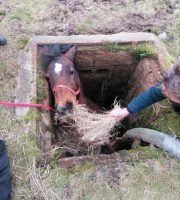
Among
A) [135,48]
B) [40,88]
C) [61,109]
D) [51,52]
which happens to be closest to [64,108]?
[61,109]

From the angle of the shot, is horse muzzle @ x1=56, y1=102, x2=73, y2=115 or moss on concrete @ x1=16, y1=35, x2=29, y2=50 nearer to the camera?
horse muzzle @ x1=56, y1=102, x2=73, y2=115

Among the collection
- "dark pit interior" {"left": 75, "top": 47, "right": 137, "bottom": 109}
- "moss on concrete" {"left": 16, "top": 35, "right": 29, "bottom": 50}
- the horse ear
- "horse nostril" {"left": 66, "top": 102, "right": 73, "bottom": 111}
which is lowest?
"dark pit interior" {"left": 75, "top": 47, "right": 137, "bottom": 109}

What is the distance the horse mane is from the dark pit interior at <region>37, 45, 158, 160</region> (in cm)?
20

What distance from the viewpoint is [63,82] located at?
3.89 metres

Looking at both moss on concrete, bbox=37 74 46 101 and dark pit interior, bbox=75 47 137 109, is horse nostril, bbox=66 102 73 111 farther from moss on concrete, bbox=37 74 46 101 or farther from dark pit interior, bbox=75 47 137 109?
dark pit interior, bbox=75 47 137 109

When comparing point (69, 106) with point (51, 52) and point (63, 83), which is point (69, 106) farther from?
point (51, 52)

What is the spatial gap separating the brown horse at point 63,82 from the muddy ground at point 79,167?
359 mm

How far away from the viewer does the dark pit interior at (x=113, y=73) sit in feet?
14.0

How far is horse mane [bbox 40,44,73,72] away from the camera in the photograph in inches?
165

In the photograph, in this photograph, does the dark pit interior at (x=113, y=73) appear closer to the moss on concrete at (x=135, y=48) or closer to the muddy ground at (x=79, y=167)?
the moss on concrete at (x=135, y=48)

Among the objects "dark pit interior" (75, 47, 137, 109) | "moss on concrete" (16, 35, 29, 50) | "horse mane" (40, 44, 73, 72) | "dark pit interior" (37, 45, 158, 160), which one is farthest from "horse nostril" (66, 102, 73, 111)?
"moss on concrete" (16, 35, 29, 50)

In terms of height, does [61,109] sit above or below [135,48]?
below

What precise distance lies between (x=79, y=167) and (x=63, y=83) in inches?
38.6

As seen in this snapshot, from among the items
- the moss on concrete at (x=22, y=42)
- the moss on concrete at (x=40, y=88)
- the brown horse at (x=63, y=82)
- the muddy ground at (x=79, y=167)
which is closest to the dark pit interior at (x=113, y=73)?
the moss on concrete at (x=40, y=88)
